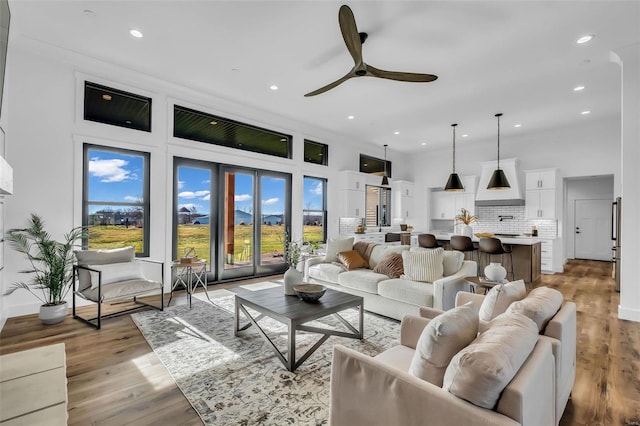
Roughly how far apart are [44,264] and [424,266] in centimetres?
470

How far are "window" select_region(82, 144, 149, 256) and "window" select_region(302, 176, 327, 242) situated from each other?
3.34 meters

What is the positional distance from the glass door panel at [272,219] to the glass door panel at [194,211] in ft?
3.67

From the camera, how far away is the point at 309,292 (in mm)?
3018

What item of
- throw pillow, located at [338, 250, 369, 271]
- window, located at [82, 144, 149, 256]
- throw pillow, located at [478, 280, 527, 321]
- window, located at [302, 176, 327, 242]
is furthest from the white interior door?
window, located at [82, 144, 149, 256]

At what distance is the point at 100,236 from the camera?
14.7 ft

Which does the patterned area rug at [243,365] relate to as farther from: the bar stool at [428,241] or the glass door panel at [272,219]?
the bar stool at [428,241]

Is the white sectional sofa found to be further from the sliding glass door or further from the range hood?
the range hood

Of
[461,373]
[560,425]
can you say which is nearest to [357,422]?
[461,373]

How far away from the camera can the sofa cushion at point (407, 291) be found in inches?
133

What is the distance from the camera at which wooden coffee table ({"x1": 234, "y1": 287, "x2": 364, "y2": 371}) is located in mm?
2541

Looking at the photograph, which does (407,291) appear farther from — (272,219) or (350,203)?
(350,203)

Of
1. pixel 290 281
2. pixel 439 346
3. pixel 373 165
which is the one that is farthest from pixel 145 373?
pixel 373 165

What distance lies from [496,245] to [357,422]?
16.1 feet

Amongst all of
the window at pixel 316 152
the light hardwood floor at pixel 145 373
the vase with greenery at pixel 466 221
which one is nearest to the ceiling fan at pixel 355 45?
the light hardwood floor at pixel 145 373
